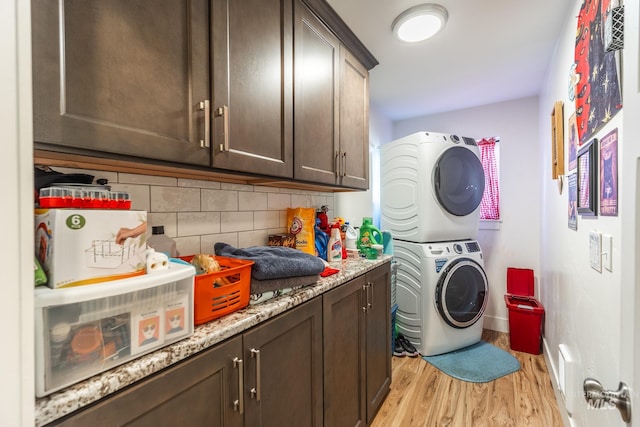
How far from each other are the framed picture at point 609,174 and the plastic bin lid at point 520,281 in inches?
88.9

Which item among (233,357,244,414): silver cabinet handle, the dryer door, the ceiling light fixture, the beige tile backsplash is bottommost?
(233,357,244,414): silver cabinet handle

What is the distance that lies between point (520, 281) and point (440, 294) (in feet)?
3.77

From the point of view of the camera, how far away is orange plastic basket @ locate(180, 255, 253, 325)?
846mm

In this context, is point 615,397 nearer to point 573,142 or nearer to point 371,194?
point 573,142

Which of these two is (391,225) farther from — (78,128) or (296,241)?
→ (78,128)

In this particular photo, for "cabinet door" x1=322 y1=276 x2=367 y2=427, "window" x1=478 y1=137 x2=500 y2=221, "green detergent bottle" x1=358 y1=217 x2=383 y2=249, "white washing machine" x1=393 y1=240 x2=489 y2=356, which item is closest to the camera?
"cabinet door" x1=322 y1=276 x2=367 y2=427

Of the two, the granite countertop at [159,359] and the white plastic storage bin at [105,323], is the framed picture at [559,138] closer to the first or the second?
the granite countertop at [159,359]

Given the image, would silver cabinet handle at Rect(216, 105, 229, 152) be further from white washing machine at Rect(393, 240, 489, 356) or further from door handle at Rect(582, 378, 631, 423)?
white washing machine at Rect(393, 240, 489, 356)

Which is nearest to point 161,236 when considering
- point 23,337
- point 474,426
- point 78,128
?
point 78,128

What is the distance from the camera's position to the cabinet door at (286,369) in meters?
0.93

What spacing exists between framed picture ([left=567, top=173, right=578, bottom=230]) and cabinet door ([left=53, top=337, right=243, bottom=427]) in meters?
1.66

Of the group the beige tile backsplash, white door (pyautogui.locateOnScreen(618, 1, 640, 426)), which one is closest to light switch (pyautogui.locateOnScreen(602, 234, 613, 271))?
white door (pyautogui.locateOnScreen(618, 1, 640, 426))

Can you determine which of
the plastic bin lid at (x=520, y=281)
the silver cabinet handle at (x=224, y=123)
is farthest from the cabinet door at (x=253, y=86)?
the plastic bin lid at (x=520, y=281)

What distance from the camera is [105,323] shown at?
2.04ft
